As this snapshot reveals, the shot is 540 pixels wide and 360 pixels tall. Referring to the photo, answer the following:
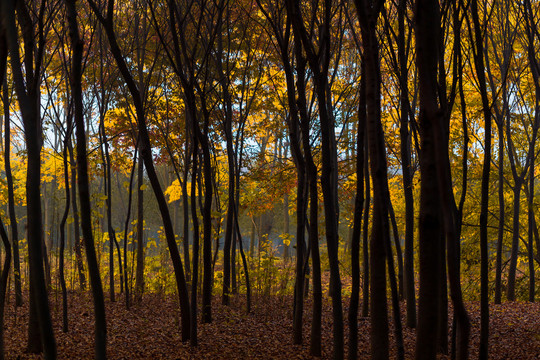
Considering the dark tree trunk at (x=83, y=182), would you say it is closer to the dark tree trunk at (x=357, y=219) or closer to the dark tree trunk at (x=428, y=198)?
the dark tree trunk at (x=357, y=219)

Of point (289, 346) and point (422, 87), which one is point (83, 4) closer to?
point (289, 346)

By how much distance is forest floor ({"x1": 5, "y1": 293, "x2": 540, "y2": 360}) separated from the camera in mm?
4652

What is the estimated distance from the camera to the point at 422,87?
6.69 ft

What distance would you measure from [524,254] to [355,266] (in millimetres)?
8273

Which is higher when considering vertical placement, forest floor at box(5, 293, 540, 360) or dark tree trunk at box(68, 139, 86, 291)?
dark tree trunk at box(68, 139, 86, 291)

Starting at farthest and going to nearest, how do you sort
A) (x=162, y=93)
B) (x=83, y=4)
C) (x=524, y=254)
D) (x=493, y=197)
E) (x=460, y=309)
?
(x=493, y=197)
(x=524, y=254)
(x=162, y=93)
(x=83, y=4)
(x=460, y=309)

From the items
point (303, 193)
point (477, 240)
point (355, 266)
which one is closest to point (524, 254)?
point (477, 240)

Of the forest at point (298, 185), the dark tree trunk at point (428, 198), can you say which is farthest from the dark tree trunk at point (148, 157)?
the dark tree trunk at point (428, 198)

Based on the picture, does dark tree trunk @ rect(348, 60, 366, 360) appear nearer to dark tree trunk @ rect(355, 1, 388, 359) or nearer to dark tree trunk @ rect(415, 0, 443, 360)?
dark tree trunk @ rect(355, 1, 388, 359)

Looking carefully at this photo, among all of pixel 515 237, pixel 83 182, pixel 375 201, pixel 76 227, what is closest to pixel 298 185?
pixel 375 201

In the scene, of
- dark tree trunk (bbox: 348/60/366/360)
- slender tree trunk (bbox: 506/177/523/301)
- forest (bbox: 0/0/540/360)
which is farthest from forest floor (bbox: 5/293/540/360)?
slender tree trunk (bbox: 506/177/523/301)

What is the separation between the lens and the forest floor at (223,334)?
465 cm

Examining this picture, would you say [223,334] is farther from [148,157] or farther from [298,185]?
[148,157]

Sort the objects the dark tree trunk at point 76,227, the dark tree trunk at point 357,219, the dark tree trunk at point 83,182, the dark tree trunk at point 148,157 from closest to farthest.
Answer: the dark tree trunk at point 83,182 < the dark tree trunk at point 357,219 < the dark tree trunk at point 148,157 < the dark tree trunk at point 76,227
